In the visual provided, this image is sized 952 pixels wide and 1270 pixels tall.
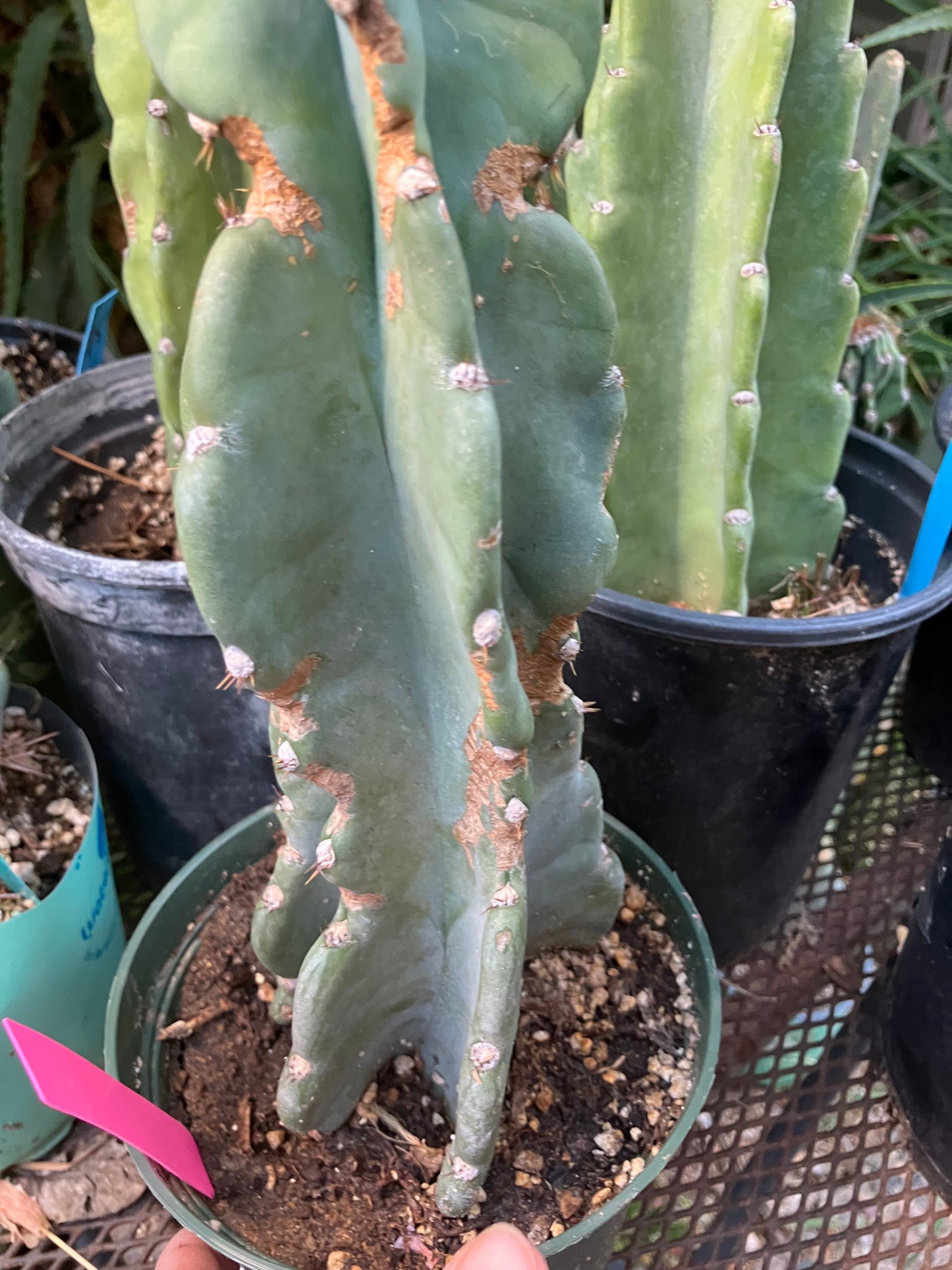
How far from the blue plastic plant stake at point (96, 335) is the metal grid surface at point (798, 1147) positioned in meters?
0.90

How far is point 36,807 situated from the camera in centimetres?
96

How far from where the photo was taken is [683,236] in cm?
84

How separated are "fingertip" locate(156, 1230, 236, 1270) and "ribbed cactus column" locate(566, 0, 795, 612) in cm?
71

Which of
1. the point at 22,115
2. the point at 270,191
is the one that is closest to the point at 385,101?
the point at 270,191

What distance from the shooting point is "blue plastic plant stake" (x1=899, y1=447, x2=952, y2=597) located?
86 centimetres

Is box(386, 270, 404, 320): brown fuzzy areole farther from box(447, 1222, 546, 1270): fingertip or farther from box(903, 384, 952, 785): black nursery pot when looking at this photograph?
box(903, 384, 952, 785): black nursery pot

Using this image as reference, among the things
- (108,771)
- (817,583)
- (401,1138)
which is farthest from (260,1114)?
Answer: (817,583)

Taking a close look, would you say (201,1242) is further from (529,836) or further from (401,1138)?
(529,836)

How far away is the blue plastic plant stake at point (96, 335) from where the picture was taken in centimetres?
104

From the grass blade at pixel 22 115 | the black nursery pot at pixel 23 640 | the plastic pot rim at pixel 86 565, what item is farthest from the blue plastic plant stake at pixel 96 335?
the grass blade at pixel 22 115

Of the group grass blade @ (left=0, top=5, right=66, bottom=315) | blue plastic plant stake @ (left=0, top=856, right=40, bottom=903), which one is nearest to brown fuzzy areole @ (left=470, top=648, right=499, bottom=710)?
blue plastic plant stake @ (left=0, top=856, right=40, bottom=903)

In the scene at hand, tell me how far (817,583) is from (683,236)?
0.41 m

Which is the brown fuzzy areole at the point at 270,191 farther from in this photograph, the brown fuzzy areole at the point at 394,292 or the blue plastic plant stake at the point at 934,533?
the blue plastic plant stake at the point at 934,533

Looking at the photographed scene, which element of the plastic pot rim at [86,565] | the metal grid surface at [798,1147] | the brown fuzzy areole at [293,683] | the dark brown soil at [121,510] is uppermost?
the brown fuzzy areole at [293,683]
